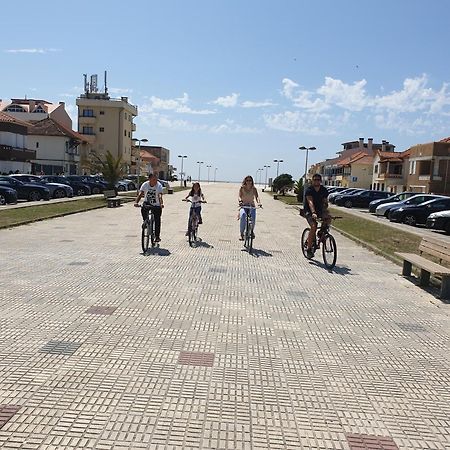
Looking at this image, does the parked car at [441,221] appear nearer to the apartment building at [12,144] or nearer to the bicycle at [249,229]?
the bicycle at [249,229]

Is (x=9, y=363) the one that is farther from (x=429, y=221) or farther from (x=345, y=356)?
(x=429, y=221)

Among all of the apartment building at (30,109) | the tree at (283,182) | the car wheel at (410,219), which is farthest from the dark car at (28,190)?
the apartment building at (30,109)

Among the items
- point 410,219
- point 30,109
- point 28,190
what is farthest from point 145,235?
point 30,109

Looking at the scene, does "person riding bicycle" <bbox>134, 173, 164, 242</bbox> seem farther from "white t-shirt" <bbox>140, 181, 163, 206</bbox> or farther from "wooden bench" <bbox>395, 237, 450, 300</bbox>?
"wooden bench" <bbox>395, 237, 450, 300</bbox>

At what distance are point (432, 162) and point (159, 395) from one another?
51797mm

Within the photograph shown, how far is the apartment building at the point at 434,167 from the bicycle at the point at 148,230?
45.1 meters

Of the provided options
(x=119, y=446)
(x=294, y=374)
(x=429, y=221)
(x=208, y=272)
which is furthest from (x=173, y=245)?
(x=429, y=221)

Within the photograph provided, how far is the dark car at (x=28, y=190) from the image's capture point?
98.1 feet

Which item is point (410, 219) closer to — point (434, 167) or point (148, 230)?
point (148, 230)

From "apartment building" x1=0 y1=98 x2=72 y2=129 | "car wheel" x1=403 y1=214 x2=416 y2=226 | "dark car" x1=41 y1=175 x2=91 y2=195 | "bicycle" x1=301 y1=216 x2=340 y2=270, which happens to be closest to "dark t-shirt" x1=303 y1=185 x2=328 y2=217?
"bicycle" x1=301 y1=216 x2=340 y2=270

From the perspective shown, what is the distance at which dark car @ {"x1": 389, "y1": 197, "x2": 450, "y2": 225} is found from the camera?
2528cm

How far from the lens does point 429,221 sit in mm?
22688

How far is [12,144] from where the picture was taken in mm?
49375

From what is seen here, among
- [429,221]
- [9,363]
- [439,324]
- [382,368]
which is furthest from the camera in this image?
[429,221]
